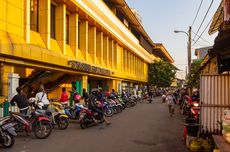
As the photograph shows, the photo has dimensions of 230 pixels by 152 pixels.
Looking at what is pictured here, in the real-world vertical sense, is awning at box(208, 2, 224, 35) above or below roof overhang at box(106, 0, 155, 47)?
below

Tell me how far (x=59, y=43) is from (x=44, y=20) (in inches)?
107

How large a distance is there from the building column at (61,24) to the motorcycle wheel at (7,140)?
14310 mm

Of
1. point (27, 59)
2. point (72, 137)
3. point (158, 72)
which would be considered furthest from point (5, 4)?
point (158, 72)

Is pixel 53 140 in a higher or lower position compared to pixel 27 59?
lower

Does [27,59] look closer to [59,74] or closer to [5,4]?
[5,4]

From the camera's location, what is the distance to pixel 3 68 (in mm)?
16141

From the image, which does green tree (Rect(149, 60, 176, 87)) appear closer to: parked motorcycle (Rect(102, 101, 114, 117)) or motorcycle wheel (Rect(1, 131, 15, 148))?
parked motorcycle (Rect(102, 101, 114, 117))

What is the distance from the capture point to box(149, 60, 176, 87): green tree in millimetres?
72062

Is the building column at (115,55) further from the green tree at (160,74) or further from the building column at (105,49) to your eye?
the green tree at (160,74)

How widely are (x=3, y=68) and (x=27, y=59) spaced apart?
6.50 ft

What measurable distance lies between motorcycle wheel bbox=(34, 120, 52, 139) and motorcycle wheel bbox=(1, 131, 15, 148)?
1.57 m

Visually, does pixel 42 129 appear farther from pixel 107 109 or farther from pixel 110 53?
pixel 110 53

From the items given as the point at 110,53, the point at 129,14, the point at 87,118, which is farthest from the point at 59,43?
the point at 129,14

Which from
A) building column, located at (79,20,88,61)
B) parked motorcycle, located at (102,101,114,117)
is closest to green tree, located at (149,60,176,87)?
building column, located at (79,20,88,61)
